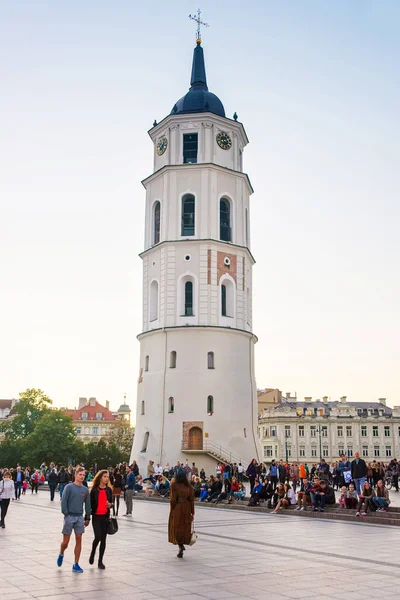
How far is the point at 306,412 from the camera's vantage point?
106 m

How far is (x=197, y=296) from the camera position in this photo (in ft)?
152

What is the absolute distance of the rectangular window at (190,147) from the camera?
5019 cm

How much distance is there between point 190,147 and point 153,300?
39.4 ft

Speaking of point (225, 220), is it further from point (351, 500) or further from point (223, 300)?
point (351, 500)

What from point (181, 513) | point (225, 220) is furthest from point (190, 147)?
point (181, 513)

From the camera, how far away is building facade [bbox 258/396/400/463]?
10238 centimetres

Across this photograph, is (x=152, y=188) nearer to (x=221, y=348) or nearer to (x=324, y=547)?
(x=221, y=348)

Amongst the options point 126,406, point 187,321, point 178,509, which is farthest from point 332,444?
point 178,509

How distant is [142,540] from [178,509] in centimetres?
329

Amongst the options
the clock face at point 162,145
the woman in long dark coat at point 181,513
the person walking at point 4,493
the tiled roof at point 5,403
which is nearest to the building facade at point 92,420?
the tiled roof at point 5,403

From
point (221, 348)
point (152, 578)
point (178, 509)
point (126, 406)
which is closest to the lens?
point (152, 578)

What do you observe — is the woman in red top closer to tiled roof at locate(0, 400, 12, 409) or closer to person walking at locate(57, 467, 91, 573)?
person walking at locate(57, 467, 91, 573)

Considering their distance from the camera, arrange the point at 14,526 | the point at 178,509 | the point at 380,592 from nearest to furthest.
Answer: the point at 380,592 < the point at 178,509 < the point at 14,526

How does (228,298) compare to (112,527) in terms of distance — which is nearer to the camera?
(112,527)
